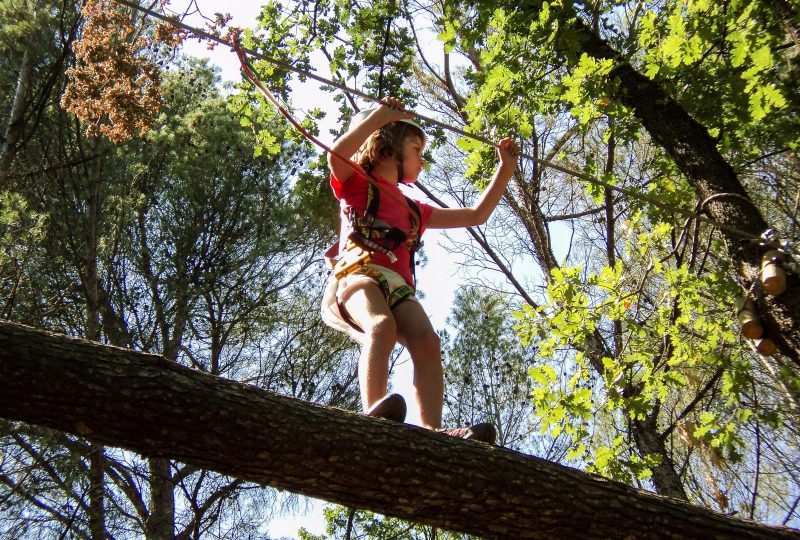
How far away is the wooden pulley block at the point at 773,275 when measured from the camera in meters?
3.05

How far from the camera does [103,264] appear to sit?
27.7 feet

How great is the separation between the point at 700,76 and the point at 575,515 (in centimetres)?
275

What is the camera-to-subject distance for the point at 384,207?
3.04 metres

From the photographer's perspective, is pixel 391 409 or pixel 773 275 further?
pixel 773 275

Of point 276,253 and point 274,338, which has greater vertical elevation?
point 276,253

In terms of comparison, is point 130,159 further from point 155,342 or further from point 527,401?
point 527,401

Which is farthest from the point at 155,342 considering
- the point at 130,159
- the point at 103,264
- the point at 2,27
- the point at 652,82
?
the point at 652,82

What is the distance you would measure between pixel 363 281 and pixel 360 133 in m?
0.61

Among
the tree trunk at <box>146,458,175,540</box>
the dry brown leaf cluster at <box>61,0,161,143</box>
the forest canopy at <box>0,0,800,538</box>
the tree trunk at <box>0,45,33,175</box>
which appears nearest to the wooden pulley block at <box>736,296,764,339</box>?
the forest canopy at <box>0,0,800,538</box>

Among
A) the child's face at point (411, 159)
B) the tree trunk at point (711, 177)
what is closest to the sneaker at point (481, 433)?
the child's face at point (411, 159)

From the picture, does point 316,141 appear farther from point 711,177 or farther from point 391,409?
point 711,177

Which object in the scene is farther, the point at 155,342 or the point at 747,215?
the point at 155,342

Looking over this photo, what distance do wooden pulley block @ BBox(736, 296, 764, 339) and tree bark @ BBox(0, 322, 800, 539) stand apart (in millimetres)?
1049

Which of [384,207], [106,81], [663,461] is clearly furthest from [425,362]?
[106,81]
